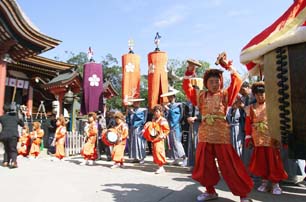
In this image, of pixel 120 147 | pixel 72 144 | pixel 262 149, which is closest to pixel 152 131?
pixel 120 147

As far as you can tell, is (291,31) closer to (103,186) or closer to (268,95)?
(268,95)

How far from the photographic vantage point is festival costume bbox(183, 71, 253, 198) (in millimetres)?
3642

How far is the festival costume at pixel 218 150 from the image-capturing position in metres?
3.64

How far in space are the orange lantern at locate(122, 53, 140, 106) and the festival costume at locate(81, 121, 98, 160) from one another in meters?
1.89

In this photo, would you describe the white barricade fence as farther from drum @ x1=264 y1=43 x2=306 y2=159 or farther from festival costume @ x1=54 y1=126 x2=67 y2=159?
drum @ x1=264 y1=43 x2=306 y2=159

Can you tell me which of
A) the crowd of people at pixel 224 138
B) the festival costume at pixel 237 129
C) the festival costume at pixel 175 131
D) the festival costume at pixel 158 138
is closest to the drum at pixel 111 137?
the crowd of people at pixel 224 138

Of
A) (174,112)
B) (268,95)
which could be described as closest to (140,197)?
(268,95)

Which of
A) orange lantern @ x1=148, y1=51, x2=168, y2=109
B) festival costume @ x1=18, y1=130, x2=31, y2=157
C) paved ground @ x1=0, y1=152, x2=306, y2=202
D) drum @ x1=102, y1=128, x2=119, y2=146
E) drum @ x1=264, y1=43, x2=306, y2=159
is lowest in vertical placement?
paved ground @ x1=0, y1=152, x2=306, y2=202

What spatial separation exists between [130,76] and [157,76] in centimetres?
102

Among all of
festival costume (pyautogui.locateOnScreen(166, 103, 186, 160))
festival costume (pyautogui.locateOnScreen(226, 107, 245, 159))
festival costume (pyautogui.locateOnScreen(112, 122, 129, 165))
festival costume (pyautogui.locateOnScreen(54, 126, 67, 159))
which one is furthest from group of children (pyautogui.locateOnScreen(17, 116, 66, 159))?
festival costume (pyautogui.locateOnScreen(226, 107, 245, 159))

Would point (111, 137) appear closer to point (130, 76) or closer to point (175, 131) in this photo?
point (175, 131)

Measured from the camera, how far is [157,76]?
9.96m

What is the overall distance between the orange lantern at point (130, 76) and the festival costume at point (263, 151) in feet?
19.5

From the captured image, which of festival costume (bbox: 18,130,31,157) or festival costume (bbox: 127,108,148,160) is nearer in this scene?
festival costume (bbox: 127,108,148,160)
